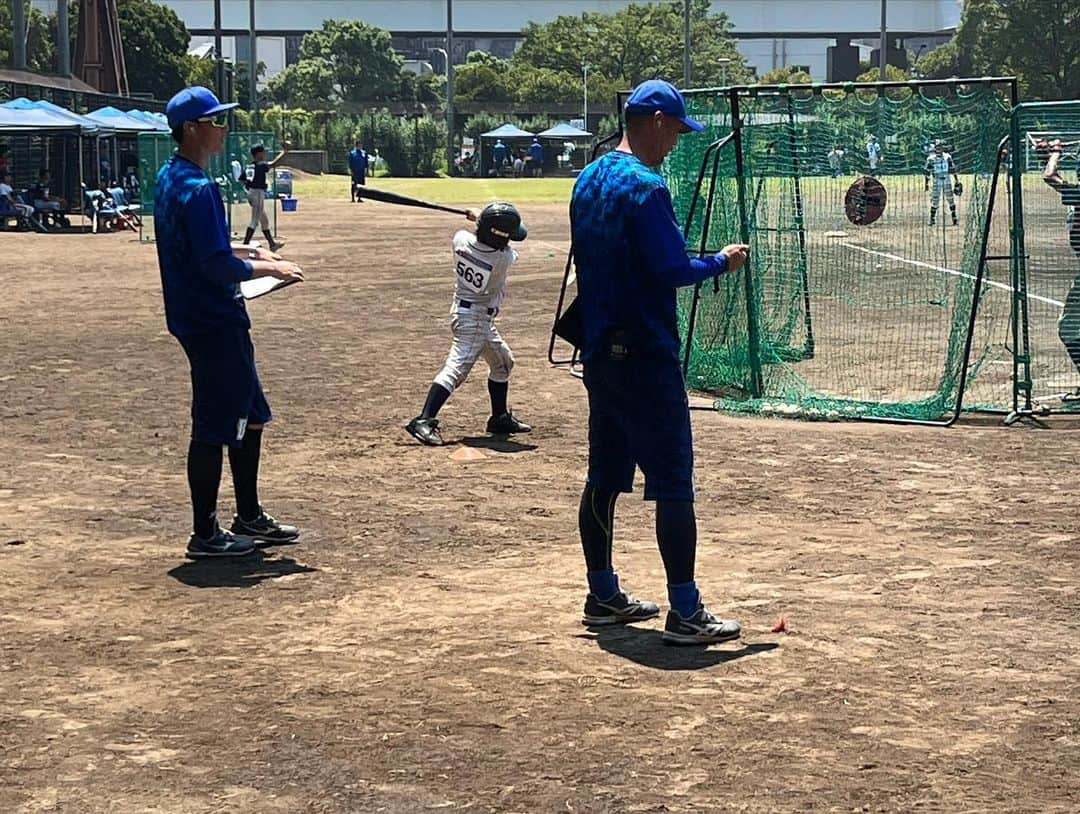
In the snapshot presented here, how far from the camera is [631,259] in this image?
19.8ft

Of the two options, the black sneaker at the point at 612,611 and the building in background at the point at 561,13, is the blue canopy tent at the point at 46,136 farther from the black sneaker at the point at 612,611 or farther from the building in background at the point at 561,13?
the building in background at the point at 561,13

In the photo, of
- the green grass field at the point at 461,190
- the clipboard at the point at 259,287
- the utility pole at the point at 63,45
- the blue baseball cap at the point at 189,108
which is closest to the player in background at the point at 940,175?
the clipboard at the point at 259,287

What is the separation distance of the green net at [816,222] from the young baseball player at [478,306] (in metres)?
1.88

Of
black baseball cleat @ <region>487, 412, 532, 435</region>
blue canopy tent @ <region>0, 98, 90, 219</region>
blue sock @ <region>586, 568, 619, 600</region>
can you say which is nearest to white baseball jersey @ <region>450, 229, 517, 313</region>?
black baseball cleat @ <region>487, 412, 532, 435</region>

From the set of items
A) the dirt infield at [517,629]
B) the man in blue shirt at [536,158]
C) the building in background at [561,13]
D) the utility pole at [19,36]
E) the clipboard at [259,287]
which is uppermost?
the building in background at [561,13]

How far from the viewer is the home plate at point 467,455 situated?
10328 millimetres

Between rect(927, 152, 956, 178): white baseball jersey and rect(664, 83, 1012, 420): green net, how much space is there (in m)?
0.05

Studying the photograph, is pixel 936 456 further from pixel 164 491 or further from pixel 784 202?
pixel 164 491

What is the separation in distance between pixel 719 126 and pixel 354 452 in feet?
15.4

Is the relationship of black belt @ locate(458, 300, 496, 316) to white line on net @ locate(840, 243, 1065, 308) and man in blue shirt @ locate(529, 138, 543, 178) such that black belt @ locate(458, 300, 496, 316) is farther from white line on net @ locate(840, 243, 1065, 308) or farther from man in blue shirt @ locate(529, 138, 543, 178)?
man in blue shirt @ locate(529, 138, 543, 178)

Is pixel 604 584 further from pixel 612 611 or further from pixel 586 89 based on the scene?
pixel 586 89

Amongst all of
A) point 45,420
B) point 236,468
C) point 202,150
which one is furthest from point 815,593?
point 45,420

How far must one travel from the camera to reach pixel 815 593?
7086 mm

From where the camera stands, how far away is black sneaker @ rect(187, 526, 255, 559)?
774 centimetres
